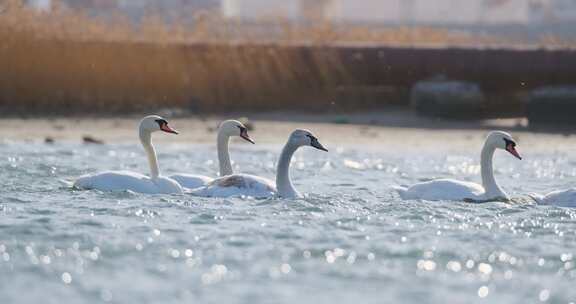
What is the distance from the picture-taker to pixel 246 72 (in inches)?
810

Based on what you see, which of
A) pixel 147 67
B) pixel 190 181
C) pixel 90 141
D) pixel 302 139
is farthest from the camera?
pixel 147 67

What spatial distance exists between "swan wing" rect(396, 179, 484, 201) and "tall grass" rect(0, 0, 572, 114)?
28.4ft

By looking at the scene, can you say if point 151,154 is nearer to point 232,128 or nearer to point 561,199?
point 232,128

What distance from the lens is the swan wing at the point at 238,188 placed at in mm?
11398

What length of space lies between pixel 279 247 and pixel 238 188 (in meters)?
2.22

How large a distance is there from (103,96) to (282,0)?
60581mm

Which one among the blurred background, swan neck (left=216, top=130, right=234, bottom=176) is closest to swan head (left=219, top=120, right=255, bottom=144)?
swan neck (left=216, top=130, right=234, bottom=176)

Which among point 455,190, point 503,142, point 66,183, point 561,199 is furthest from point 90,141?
point 561,199

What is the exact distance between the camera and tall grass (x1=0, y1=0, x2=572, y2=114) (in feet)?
63.3

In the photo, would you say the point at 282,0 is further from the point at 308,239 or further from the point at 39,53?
the point at 308,239

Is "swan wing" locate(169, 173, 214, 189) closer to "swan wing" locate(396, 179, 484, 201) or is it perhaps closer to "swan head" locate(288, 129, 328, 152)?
"swan head" locate(288, 129, 328, 152)

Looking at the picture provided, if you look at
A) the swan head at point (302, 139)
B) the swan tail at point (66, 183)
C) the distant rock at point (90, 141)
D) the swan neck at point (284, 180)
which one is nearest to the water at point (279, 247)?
the swan tail at point (66, 183)

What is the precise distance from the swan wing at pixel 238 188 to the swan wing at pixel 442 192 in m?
1.07

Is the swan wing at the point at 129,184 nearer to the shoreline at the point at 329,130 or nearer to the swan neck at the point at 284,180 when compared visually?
the swan neck at the point at 284,180
